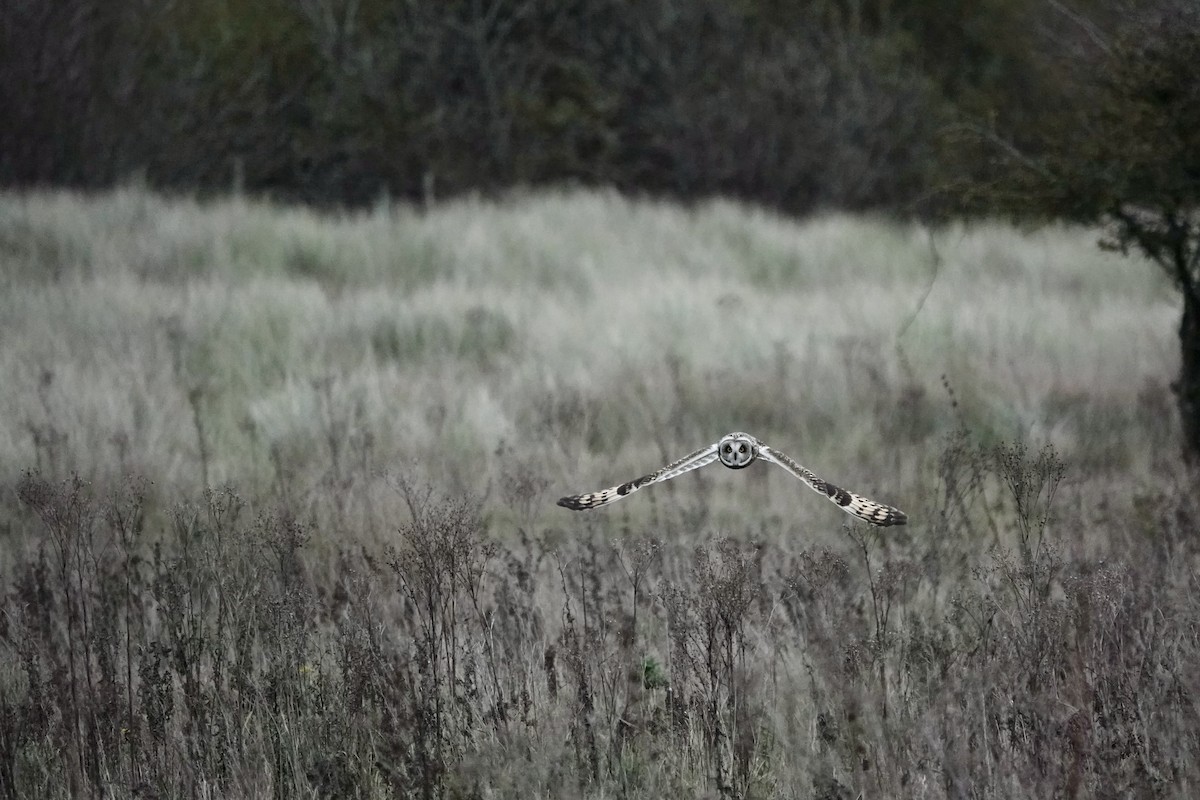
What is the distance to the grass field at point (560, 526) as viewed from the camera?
3277mm

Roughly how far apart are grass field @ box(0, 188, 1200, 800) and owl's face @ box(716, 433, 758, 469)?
466 millimetres

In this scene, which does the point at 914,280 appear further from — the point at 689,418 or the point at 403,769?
the point at 403,769

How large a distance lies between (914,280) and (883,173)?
7.95 meters

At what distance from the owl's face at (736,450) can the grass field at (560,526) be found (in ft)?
1.53

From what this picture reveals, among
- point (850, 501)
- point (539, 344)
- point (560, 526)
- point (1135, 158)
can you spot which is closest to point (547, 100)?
point (539, 344)

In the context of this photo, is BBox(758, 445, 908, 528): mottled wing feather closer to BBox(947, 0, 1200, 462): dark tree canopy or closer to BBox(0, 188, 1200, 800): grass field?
BBox(0, 188, 1200, 800): grass field

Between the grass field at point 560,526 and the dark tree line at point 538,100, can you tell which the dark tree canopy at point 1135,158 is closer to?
the grass field at point 560,526

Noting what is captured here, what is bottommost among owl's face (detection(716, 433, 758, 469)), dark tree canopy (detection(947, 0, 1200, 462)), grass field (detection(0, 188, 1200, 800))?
grass field (detection(0, 188, 1200, 800))

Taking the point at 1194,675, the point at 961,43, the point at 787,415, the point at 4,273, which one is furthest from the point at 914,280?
the point at 961,43

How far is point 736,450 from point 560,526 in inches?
115

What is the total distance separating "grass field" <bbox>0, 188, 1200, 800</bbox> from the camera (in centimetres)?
328

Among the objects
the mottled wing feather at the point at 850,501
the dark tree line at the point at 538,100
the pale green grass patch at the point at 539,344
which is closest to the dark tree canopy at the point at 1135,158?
the pale green grass patch at the point at 539,344

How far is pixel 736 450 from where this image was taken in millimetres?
2719

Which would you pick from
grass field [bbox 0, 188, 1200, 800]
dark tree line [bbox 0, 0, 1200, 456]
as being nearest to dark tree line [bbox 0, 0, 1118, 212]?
dark tree line [bbox 0, 0, 1200, 456]
